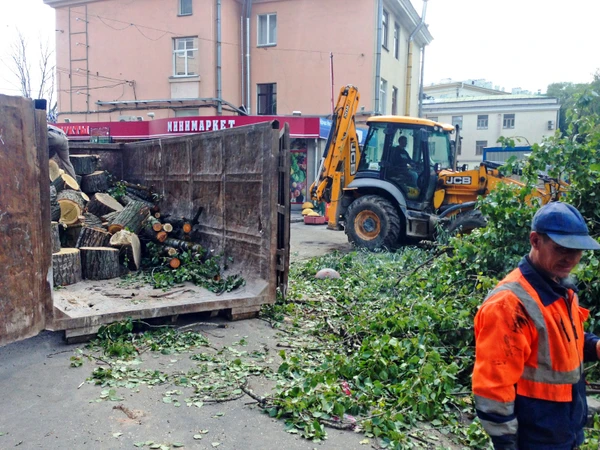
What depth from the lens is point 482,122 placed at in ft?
153

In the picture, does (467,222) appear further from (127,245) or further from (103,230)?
(103,230)

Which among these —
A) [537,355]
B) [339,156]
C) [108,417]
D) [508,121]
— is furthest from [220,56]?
[508,121]

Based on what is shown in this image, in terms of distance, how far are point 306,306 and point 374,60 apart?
18322 millimetres

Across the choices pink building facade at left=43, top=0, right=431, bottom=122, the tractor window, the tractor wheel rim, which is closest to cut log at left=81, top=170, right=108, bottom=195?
the tractor wheel rim

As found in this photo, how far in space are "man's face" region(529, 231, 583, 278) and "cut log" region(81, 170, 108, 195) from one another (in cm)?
879

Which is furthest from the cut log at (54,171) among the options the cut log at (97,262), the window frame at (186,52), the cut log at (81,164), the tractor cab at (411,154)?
the window frame at (186,52)

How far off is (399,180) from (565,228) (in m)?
8.87

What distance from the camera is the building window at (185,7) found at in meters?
23.6

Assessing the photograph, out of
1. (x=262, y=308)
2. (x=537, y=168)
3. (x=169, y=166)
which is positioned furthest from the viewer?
(x=169, y=166)

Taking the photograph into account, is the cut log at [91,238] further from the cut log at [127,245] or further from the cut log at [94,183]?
the cut log at [94,183]

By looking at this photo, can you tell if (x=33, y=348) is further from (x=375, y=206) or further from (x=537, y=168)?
(x=375, y=206)

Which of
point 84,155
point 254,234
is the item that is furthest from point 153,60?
point 254,234

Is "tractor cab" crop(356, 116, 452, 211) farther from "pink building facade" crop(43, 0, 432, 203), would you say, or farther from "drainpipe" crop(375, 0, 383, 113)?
"drainpipe" crop(375, 0, 383, 113)

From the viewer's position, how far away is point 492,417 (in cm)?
214
